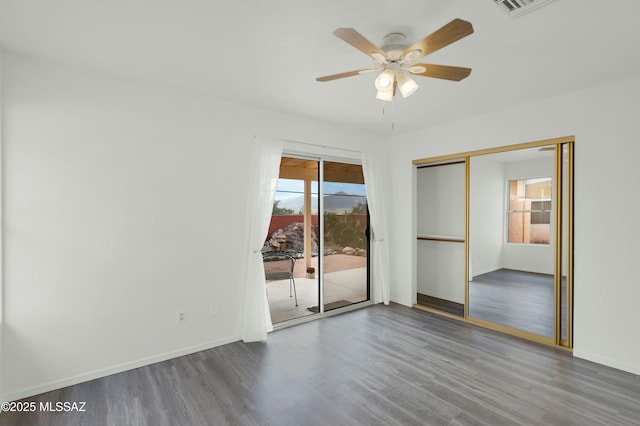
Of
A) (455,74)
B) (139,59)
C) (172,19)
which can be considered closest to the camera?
(172,19)

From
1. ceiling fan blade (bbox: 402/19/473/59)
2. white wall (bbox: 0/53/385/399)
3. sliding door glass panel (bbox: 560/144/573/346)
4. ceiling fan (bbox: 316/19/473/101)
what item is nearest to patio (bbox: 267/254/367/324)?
white wall (bbox: 0/53/385/399)

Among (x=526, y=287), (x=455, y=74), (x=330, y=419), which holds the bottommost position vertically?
(x=330, y=419)

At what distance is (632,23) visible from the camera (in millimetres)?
2008

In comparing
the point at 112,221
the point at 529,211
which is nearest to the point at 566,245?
the point at 529,211

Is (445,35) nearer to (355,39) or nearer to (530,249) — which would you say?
(355,39)

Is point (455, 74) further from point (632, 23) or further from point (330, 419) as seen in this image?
point (330, 419)

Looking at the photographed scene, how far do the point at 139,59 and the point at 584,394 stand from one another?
14.4 ft

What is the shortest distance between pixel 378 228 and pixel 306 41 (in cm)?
315

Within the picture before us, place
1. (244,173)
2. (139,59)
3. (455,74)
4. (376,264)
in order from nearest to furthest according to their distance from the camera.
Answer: (455,74) < (139,59) < (244,173) < (376,264)

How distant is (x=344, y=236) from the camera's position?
4660 millimetres

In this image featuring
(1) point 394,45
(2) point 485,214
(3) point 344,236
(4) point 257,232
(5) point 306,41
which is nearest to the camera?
(1) point 394,45

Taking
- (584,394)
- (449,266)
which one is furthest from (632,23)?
(449,266)

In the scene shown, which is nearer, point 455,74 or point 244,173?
point 455,74

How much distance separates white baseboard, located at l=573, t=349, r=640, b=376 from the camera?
9.28ft
